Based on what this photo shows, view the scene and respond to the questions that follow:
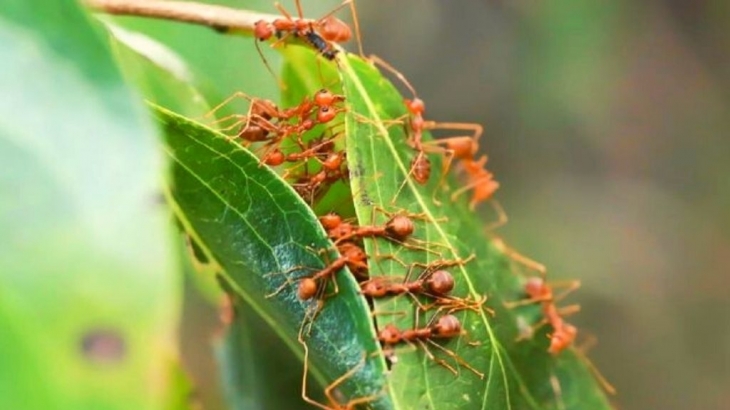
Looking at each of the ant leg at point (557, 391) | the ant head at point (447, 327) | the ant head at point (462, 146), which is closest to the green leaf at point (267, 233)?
the ant head at point (447, 327)

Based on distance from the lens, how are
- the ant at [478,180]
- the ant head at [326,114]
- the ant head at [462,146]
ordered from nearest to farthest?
the ant head at [326,114] < the ant head at [462,146] < the ant at [478,180]

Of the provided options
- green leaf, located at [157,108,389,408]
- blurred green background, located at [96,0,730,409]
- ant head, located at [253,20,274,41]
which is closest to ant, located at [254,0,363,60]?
ant head, located at [253,20,274,41]

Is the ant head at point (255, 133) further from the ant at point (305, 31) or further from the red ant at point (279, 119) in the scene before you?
the ant at point (305, 31)

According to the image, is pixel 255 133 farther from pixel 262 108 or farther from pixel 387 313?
pixel 387 313

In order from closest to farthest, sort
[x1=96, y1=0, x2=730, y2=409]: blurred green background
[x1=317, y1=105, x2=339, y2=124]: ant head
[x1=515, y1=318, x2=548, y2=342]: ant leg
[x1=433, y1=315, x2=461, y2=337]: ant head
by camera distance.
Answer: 1. [x1=433, y1=315, x2=461, y2=337]: ant head
2. [x1=317, y1=105, x2=339, y2=124]: ant head
3. [x1=515, y1=318, x2=548, y2=342]: ant leg
4. [x1=96, y1=0, x2=730, y2=409]: blurred green background

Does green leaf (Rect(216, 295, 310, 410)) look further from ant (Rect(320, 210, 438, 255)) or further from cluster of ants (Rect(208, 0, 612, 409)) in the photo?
ant (Rect(320, 210, 438, 255))

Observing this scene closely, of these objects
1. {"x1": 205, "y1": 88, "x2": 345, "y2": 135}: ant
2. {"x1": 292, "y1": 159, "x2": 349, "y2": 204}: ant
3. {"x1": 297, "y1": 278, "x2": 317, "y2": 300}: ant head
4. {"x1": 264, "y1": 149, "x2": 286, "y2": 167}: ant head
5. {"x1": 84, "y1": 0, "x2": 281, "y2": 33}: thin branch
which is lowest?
{"x1": 297, "y1": 278, "x2": 317, "y2": 300}: ant head
